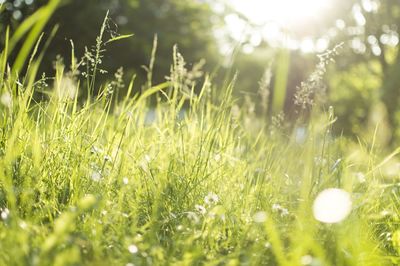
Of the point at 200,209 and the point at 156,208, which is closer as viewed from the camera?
the point at 156,208

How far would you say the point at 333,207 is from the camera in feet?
7.03

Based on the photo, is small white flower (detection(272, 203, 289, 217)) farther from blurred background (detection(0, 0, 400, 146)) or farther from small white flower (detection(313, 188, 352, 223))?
blurred background (detection(0, 0, 400, 146))

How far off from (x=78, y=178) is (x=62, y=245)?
1.83ft

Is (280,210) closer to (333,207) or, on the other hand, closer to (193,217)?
(333,207)

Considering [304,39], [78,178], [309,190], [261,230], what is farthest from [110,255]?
[304,39]

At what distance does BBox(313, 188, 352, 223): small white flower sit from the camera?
206 centimetres

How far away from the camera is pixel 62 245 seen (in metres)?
1.51

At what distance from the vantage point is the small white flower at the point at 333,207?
2.06 m

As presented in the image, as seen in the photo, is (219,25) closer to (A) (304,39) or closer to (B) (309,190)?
(A) (304,39)

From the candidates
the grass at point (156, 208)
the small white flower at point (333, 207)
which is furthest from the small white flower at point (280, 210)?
the small white flower at point (333, 207)

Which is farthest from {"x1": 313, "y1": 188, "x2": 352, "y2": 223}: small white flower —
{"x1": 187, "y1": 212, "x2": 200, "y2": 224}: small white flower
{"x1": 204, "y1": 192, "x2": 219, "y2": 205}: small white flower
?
{"x1": 187, "y1": 212, "x2": 200, "y2": 224}: small white flower

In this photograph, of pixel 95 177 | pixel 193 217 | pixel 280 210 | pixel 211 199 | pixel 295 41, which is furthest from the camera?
pixel 295 41

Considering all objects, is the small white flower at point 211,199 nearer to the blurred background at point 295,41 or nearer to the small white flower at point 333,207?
the small white flower at point 333,207

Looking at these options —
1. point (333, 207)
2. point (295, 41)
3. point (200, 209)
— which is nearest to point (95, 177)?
point (200, 209)
